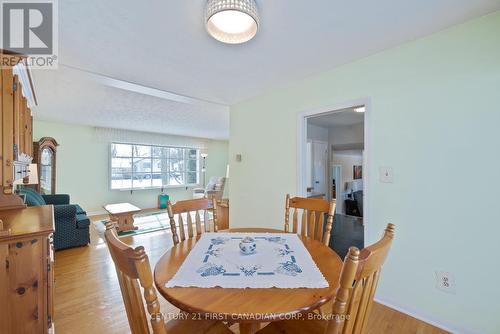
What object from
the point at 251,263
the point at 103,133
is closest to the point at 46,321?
the point at 251,263

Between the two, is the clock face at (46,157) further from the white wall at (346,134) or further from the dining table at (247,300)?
the white wall at (346,134)

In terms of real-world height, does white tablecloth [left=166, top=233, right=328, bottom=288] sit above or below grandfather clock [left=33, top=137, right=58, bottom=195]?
below

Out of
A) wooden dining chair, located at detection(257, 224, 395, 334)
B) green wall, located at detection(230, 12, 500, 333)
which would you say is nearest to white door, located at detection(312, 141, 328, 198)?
green wall, located at detection(230, 12, 500, 333)

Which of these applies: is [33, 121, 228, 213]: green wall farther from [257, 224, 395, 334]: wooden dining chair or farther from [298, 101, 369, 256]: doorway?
[257, 224, 395, 334]: wooden dining chair

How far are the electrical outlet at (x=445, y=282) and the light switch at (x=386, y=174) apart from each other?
0.75 m

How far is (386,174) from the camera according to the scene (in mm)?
1908

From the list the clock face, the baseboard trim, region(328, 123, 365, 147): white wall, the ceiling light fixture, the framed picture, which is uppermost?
the ceiling light fixture

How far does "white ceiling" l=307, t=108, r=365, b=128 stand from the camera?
144 inches

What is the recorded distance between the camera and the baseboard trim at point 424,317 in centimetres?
157

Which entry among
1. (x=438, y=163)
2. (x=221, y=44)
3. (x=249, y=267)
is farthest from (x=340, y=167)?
(x=249, y=267)

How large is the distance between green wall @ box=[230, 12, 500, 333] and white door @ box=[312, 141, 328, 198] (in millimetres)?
2241

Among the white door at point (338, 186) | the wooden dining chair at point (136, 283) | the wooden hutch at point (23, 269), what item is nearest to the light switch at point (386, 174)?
the wooden dining chair at point (136, 283)

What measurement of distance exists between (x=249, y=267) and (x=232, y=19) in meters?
1.38

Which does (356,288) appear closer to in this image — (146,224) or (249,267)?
(249,267)
